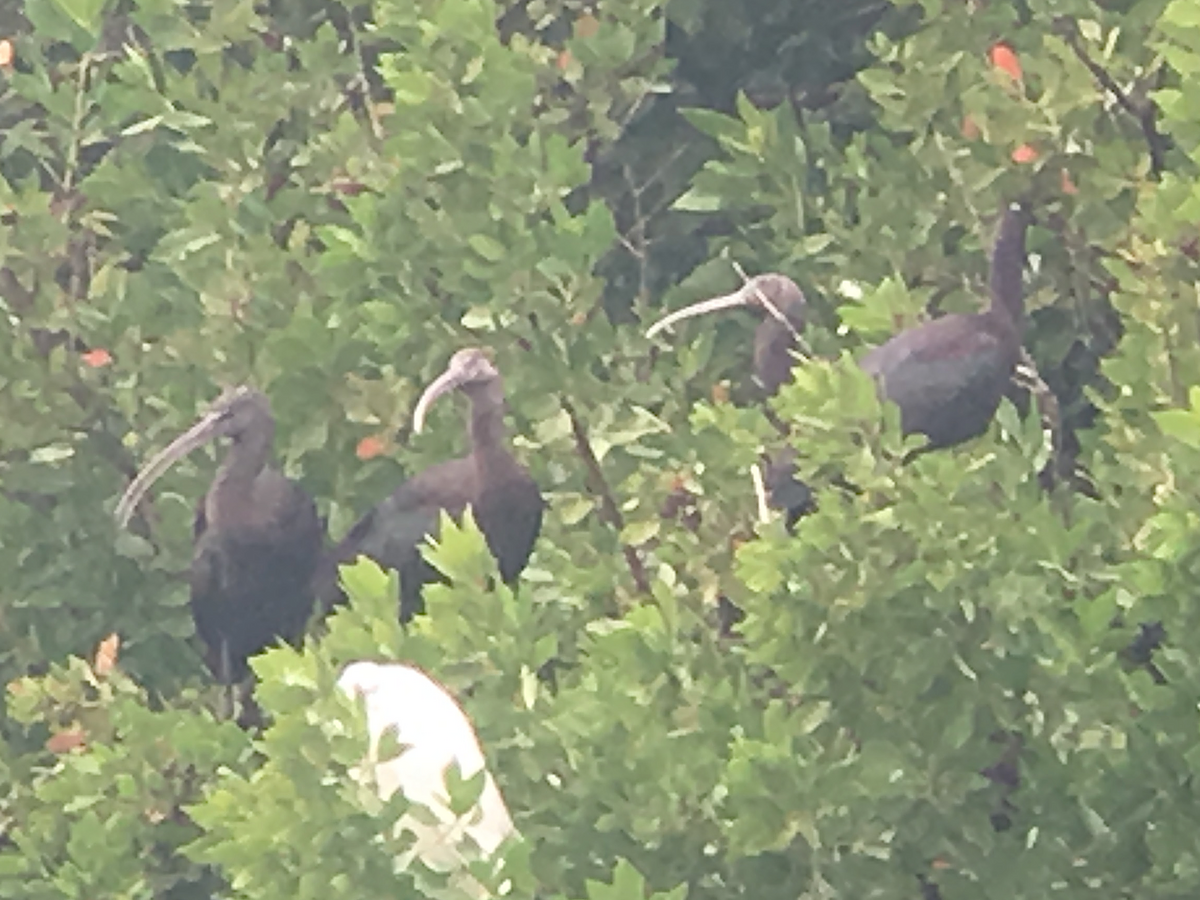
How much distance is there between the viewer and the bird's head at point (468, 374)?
382 cm

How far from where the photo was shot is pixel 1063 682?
2.92 m

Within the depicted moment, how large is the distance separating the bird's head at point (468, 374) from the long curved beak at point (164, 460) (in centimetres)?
63

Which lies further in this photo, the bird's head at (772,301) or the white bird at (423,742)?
the bird's head at (772,301)

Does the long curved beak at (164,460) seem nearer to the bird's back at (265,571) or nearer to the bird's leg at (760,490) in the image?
the bird's back at (265,571)

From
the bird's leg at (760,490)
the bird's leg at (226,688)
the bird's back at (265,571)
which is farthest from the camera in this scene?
the bird's leg at (226,688)

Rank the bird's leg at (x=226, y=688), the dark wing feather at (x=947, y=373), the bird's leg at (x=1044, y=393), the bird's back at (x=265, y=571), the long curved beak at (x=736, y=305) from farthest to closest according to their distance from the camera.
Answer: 1. the bird's leg at (x=226, y=688)
2. the bird's back at (x=265, y=571)
3. the long curved beak at (x=736, y=305)
4. the bird's leg at (x=1044, y=393)
5. the dark wing feather at (x=947, y=373)

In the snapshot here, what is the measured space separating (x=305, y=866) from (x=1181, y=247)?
1.56 metres

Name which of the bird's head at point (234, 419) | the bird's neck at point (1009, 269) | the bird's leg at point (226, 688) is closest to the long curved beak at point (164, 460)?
the bird's head at point (234, 419)

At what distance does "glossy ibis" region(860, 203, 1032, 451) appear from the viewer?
3.53m

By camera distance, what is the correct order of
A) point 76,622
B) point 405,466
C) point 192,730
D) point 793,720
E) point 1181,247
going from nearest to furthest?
point 793,720
point 1181,247
point 192,730
point 405,466
point 76,622

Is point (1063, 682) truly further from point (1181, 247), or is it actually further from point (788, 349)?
point (788, 349)

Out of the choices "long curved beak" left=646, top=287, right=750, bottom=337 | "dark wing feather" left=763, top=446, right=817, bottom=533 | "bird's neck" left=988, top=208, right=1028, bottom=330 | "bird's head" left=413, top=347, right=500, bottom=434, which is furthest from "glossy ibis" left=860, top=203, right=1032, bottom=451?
"bird's head" left=413, top=347, right=500, bottom=434

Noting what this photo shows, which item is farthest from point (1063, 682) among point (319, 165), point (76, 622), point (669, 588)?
point (76, 622)

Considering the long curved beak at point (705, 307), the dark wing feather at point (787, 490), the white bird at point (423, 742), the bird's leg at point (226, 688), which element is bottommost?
the bird's leg at point (226, 688)
